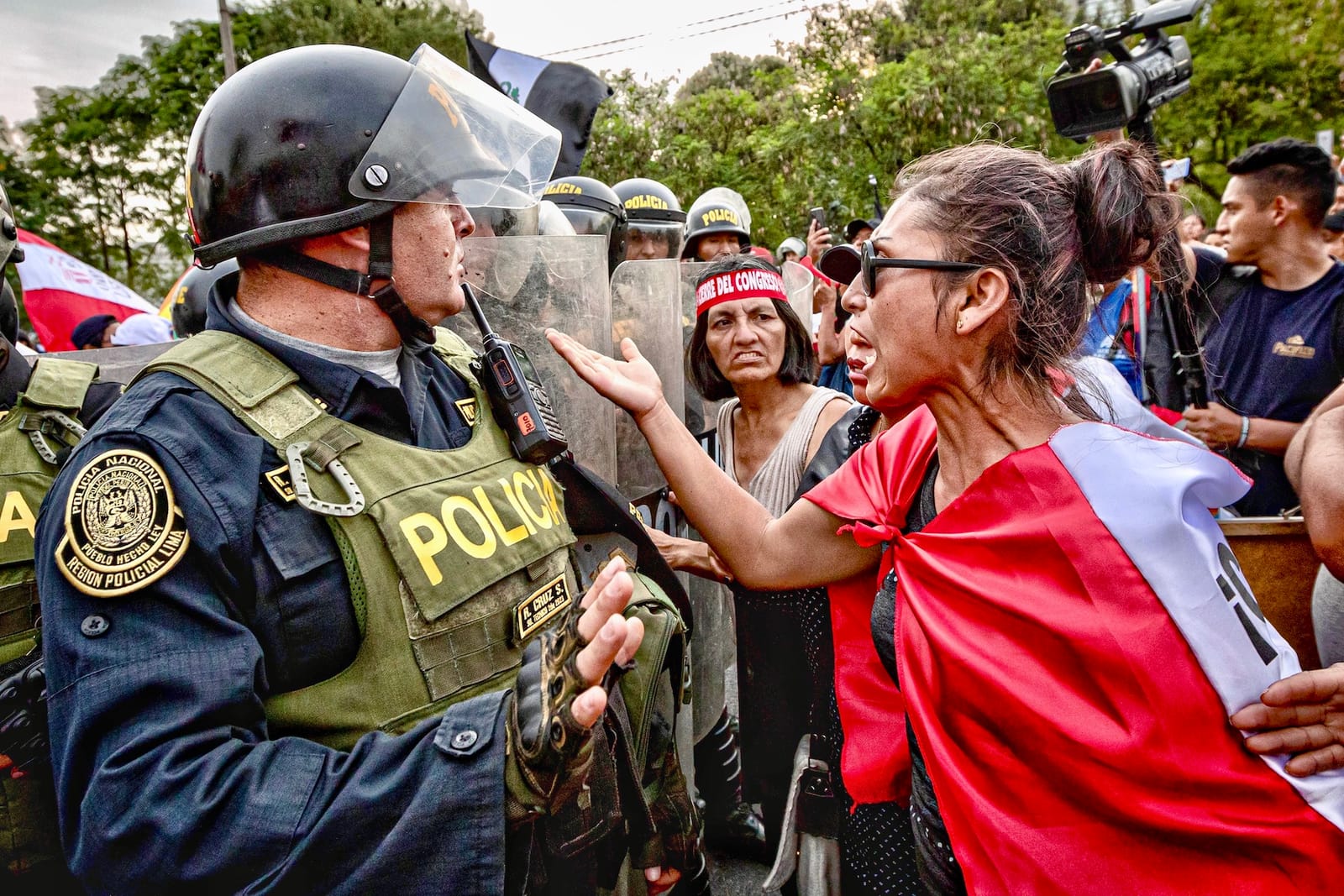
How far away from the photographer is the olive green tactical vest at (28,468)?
198 centimetres

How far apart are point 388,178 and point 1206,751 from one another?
5.96 ft

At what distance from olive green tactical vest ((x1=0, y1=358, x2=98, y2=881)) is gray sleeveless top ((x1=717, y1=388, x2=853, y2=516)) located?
2.10m

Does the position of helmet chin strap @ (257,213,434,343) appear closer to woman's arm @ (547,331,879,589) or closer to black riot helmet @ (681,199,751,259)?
woman's arm @ (547,331,879,589)

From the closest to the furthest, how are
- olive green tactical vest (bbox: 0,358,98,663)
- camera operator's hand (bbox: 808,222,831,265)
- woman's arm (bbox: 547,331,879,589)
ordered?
olive green tactical vest (bbox: 0,358,98,663)
woman's arm (bbox: 547,331,879,589)
camera operator's hand (bbox: 808,222,831,265)

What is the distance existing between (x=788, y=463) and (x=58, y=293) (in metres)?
7.41

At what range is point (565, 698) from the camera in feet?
3.95

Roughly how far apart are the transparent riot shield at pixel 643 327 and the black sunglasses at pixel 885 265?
1252 mm

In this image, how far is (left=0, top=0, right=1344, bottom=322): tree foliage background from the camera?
14547 millimetres

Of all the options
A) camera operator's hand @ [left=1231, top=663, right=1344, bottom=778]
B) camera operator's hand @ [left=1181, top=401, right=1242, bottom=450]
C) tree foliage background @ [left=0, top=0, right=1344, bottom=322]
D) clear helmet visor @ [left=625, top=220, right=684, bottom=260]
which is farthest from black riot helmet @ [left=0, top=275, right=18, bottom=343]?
tree foliage background @ [left=0, top=0, right=1344, bottom=322]

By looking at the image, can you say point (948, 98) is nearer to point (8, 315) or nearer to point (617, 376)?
point (617, 376)

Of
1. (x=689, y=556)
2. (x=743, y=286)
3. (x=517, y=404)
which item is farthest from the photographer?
(x=743, y=286)

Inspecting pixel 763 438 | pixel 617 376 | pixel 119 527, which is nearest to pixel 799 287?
pixel 763 438

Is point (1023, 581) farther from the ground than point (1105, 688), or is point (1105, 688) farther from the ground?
point (1023, 581)

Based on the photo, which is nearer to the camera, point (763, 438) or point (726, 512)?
point (726, 512)
